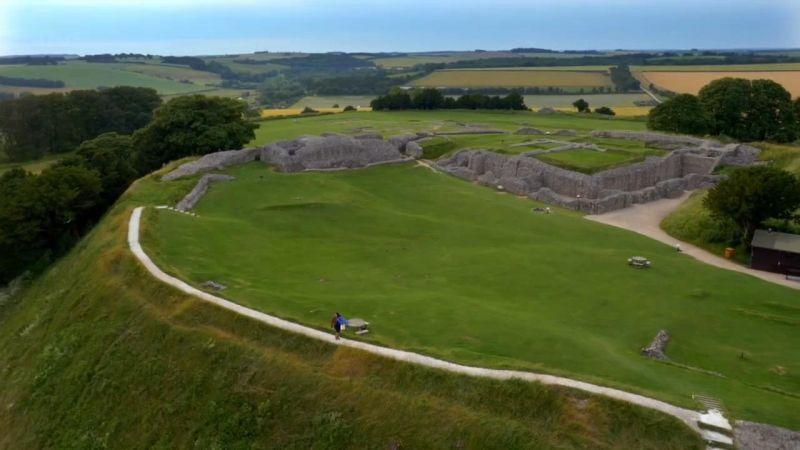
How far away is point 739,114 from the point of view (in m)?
70.5

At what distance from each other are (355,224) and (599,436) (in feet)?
85.1

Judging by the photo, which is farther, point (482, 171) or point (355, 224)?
point (482, 171)

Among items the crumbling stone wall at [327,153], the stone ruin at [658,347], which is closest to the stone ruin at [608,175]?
the crumbling stone wall at [327,153]

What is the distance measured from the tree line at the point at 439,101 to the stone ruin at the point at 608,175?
44991mm

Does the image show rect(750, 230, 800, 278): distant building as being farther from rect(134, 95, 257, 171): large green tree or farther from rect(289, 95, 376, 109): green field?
rect(289, 95, 376, 109): green field

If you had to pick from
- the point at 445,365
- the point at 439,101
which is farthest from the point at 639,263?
the point at 439,101

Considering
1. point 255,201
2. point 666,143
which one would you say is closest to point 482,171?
point 666,143

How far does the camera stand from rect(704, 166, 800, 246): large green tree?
36125 millimetres

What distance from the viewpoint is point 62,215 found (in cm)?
4238

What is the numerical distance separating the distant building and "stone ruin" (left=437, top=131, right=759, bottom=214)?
1313 centimetres

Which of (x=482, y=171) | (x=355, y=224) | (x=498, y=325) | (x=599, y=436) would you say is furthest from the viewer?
(x=482, y=171)

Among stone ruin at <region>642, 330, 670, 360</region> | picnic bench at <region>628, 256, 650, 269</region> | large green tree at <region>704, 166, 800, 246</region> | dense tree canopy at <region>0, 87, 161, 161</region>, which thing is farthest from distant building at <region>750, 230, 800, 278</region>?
dense tree canopy at <region>0, 87, 161, 161</region>

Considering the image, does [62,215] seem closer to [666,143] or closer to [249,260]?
[249,260]

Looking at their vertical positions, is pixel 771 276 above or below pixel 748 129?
below
